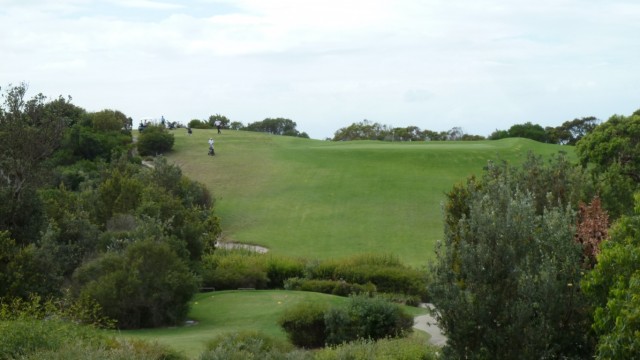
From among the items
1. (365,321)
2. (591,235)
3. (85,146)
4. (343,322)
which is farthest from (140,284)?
(85,146)

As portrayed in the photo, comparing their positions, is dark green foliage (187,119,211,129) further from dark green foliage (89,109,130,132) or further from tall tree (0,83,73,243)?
tall tree (0,83,73,243)

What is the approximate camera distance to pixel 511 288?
16469 millimetres

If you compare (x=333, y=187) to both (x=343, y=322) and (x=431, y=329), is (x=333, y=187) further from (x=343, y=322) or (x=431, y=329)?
(x=343, y=322)

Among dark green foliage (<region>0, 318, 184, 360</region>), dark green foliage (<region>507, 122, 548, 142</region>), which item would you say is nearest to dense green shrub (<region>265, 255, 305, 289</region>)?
dark green foliage (<region>0, 318, 184, 360</region>)

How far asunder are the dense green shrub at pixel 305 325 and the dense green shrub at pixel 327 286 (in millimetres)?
10274

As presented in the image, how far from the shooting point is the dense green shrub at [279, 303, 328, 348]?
76.8ft

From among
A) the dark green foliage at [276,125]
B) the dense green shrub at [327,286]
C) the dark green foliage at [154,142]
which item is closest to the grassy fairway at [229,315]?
the dense green shrub at [327,286]

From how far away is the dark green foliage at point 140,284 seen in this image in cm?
2598

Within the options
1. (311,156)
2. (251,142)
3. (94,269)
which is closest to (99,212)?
(94,269)

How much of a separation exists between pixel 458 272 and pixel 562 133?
313ft

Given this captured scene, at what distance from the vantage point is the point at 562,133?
107375 mm

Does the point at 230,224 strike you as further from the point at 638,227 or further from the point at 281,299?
the point at 638,227

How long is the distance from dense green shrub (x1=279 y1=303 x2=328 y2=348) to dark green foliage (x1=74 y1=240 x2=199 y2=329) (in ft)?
15.2

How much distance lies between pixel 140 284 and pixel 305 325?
19.3 ft
